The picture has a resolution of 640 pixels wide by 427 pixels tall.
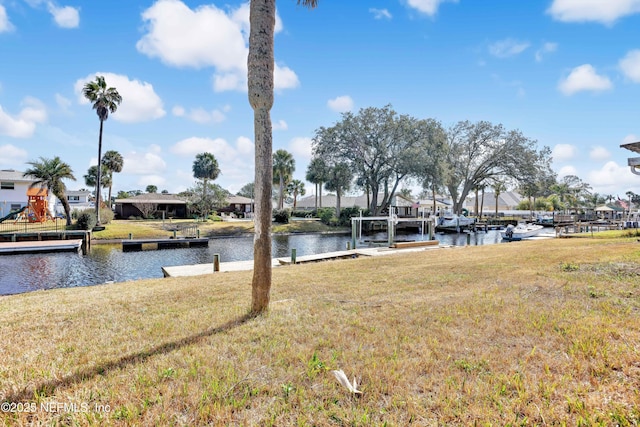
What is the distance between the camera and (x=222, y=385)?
327cm

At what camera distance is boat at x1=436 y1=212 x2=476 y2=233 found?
4691 cm

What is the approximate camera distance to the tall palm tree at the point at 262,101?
215 inches

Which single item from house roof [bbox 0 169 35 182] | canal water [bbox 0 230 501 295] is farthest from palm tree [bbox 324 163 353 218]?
house roof [bbox 0 169 35 182]

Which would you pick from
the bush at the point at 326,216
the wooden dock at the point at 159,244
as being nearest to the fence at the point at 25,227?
the wooden dock at the point at 159,244

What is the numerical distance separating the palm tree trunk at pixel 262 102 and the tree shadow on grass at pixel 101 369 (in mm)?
1591

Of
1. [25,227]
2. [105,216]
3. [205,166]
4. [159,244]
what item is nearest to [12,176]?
[105,216]

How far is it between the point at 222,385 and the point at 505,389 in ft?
9.29

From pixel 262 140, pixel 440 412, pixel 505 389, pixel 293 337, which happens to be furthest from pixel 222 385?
pixel 262 140

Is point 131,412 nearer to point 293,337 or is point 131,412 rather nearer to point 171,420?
point 171,420

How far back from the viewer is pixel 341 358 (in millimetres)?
3861

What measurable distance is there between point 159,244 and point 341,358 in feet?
95.9

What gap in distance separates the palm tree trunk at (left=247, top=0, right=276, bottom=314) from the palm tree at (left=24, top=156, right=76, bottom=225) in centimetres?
3678

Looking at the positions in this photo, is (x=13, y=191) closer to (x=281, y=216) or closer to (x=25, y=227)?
(x=25, y=227)

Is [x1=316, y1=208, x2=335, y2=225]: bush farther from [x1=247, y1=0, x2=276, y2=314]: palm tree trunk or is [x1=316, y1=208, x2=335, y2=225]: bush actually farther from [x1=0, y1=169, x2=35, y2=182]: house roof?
[x1=247, y1=0, x2=276, y2=314]: palm tree trunk
